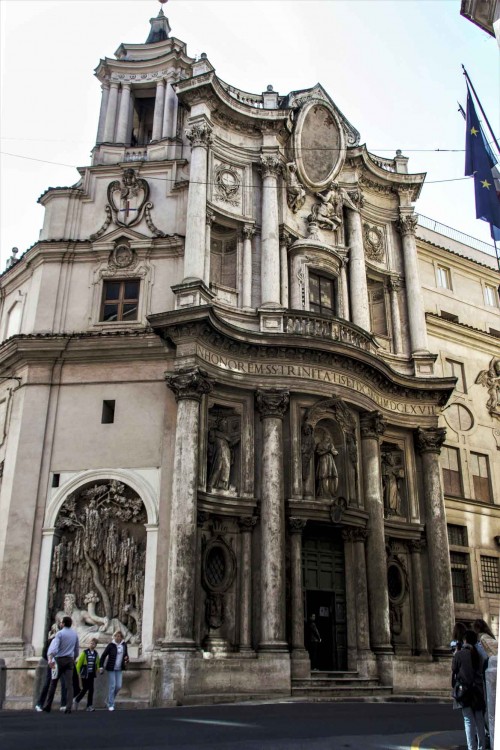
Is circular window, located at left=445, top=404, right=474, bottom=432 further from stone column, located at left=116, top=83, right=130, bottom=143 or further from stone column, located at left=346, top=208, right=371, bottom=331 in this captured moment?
stone column, located at left=116, top=83, right=130, bottom=143

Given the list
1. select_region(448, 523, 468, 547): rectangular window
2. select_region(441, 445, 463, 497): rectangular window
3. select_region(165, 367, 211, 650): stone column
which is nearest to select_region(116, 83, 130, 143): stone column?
select_region(165, 367, 211, 650): stone column

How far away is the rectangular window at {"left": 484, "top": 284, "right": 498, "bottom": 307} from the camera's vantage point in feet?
114

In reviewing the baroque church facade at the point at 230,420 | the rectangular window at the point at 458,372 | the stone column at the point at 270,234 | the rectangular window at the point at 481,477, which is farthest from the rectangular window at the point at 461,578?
the stone column at the point at 270,234

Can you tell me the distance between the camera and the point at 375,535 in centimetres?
2314

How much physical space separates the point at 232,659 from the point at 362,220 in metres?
17.6

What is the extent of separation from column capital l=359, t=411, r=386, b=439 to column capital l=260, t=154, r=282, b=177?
30.0 feet

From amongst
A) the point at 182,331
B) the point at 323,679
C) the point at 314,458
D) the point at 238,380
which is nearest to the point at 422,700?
the point at 323,679

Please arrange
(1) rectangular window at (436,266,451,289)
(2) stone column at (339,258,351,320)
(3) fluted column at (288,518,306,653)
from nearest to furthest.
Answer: (3) fluted column at (288,518,306,653)
(2) stone column at (339,258,351,320)
(1) rectangular window at (436,266,451,289)

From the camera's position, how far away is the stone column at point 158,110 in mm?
28516

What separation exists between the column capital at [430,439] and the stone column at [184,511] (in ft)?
29.2

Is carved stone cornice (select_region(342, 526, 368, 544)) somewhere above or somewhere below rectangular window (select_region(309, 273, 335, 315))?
below

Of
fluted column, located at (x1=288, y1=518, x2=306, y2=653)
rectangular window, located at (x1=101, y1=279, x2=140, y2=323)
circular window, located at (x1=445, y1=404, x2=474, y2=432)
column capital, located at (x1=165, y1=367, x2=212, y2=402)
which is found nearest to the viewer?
fluted column, located at (x1=288, y1=518, x2=306, y2=653)

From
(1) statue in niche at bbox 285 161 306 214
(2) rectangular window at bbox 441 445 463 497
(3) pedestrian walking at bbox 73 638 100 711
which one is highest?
(1) statue in niche at bbox 285 161 306 214

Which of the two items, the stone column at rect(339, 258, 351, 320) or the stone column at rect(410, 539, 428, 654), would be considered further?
the stone column at rect(339, 258, 351, 320)
